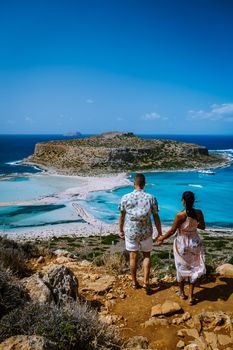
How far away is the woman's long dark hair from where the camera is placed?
5547 mm

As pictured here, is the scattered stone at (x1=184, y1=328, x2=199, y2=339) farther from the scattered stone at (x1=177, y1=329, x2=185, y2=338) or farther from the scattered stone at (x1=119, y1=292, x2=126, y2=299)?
the scattered stone at (x1=119, y1=292, x2=126, y2=299)

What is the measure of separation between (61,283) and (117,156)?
88.5 m

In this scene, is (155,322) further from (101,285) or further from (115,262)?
(115,262)

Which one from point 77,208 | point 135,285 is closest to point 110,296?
point 135,285

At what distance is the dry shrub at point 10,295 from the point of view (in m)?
4.24

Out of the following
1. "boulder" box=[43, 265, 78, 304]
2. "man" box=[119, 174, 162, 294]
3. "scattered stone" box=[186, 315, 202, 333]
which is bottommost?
"scattered stone" box=[186, 315, 202, 333]

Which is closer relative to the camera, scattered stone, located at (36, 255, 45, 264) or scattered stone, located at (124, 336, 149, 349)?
scattered stone, located at (124, 336, 149, 349)

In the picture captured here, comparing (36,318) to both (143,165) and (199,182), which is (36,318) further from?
(143,165)

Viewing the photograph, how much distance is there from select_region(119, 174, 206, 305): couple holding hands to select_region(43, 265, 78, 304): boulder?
1276 millimetres

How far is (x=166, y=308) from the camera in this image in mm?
5457

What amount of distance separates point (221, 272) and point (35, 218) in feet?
128

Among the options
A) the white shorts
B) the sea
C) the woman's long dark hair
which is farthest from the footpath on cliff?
the sea

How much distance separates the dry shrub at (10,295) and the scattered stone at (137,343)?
1.42 m

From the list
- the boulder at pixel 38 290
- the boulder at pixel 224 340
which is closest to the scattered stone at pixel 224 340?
the boulder at pixel 224 340
